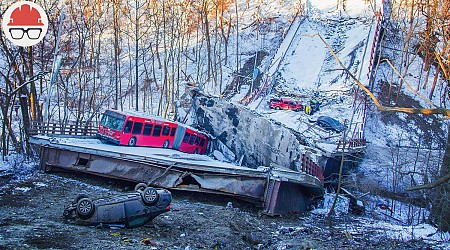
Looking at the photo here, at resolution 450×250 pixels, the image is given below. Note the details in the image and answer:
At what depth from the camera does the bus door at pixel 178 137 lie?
67.0ft

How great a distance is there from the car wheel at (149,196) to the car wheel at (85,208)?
1.11m

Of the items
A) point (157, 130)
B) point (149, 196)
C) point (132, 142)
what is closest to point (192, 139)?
point (157, 130)

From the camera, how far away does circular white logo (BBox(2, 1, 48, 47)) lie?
937 cm

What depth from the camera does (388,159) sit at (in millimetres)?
23812

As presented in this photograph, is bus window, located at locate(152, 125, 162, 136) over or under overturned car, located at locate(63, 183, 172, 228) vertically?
over

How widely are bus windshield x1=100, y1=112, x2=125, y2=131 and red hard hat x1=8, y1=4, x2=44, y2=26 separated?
27.8 feet

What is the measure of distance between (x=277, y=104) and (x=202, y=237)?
21.7 m

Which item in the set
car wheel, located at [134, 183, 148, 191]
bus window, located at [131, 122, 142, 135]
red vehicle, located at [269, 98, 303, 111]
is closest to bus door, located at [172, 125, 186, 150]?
bus window, located at [131, 122, 142, 135]

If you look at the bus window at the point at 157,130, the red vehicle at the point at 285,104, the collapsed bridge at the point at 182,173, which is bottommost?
the collapsed bridge at the point at 182,173

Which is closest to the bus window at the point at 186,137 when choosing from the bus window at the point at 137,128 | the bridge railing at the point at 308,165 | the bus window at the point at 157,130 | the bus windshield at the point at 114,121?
the bus window at the point at 157,130

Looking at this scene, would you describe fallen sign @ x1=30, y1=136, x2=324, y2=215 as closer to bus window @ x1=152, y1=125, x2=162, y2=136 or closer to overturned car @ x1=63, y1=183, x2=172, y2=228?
overturned car @ x1=63, y1=183, x2=172, y2=228

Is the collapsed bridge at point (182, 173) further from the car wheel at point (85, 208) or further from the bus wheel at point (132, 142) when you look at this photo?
the car wheel at point (85, 208)

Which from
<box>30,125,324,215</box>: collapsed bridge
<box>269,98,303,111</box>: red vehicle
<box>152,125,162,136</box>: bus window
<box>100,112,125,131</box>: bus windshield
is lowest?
<box>30,125,324,215</box>: collapsed bridge

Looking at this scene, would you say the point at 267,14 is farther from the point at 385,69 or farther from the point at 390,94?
the point at 390,94
